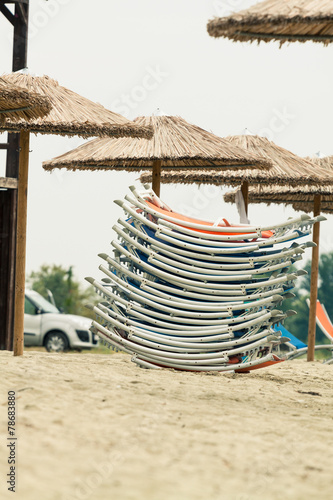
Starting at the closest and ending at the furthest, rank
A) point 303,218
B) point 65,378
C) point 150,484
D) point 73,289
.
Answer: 1. point 150,484
2. point 65,378
3. point 303,218
4. point 73,289

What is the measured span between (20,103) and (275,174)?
14.5 ft

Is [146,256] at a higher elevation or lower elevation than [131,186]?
lower

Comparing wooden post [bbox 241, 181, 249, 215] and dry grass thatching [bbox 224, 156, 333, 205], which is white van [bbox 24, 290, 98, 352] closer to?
dry grass thatching [bbox 224, 156, 333, 205]

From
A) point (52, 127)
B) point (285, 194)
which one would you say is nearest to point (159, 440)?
point (52, 127)

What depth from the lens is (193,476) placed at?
149 inches

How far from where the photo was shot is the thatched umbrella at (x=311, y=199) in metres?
11.8

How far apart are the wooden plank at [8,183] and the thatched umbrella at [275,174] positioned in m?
2.74

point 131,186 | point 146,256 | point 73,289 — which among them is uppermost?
point 131,186

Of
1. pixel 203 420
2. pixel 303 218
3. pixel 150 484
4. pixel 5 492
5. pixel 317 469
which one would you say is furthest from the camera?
pixel 303 218

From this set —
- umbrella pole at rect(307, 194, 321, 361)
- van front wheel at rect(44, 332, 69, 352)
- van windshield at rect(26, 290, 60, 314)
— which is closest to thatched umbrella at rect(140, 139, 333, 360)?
umbrella pole at rect(307, 194, 321, 361)

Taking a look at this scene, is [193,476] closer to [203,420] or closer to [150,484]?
[150,484]

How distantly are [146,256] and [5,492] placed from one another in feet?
16.6

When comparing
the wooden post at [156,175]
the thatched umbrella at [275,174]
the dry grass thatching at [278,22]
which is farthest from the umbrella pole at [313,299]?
the dry grass thatching at [278,22]

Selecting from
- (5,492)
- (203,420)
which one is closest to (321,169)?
(203,420)
